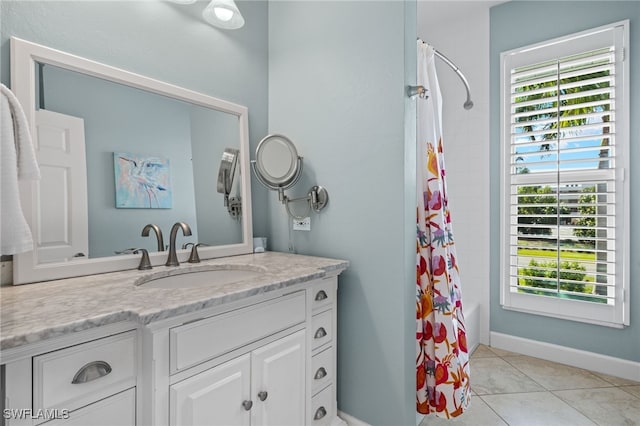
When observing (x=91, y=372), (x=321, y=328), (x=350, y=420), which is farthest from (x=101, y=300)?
(x=350, y=420)

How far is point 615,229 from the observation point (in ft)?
6.95

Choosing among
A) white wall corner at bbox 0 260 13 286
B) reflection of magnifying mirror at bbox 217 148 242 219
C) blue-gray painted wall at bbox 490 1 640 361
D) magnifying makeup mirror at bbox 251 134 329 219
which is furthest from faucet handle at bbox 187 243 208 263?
blue-gray painted wall at bbox 490 1 640 361

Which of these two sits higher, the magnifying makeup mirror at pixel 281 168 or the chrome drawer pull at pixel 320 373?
the magnifying makeup mirror at pixel 281 168

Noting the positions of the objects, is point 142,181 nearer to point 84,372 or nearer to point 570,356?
point 84,372

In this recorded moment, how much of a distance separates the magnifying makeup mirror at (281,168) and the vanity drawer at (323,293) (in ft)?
1.31

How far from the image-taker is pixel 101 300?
35.4 inches

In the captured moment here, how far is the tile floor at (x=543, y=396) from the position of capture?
66.9 inches

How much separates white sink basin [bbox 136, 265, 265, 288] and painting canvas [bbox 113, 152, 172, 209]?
1.08 feet

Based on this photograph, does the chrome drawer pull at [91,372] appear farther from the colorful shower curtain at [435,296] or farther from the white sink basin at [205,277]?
the colorful shower curtain at [435,296]

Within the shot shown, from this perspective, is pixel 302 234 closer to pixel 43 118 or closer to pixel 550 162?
pixel 43 118

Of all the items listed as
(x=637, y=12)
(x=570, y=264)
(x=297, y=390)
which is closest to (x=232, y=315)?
(x=297, y=390)

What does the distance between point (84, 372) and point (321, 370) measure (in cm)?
97

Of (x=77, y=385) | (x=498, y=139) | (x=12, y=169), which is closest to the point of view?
(x=77, y=385)

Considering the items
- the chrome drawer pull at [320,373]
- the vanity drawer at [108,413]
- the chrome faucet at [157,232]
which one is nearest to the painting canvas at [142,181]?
the chrome faucet at [157,232]
